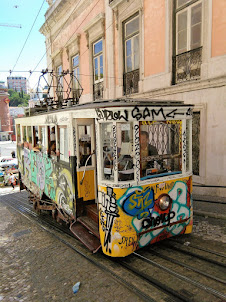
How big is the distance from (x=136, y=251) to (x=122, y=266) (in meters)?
0.52

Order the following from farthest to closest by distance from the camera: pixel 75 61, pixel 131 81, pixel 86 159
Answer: pixel 75 61
pixel 131 81
pixel 86 159

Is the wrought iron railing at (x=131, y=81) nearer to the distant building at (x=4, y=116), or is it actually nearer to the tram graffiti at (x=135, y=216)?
the tram graffiti at (x=135, y=216)

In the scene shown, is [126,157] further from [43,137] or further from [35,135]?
[35,135]

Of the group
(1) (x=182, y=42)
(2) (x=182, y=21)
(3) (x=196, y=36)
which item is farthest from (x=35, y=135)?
(2) (x=182, y=21)

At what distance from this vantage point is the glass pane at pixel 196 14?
7.74 metres

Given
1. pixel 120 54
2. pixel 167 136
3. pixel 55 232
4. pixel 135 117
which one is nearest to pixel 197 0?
pixel 120 54

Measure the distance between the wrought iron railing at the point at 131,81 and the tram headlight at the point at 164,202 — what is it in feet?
23.5

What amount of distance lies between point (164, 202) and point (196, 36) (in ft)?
20.6

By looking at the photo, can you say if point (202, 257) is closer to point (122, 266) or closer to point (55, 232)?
point (122, 266)

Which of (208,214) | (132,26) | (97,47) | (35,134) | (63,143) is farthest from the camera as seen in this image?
(97,47)

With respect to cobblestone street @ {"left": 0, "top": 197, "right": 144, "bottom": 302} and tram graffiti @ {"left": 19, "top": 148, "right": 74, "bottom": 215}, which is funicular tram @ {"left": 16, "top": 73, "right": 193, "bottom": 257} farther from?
cobblestone street @ {"left": 0, "top": 197, "right": 144, "bottom": 302}

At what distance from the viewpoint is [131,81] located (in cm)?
1093

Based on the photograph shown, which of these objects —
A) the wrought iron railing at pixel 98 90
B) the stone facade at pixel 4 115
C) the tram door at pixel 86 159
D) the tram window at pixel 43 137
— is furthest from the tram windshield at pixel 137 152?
the stone facade at pixel 4 115

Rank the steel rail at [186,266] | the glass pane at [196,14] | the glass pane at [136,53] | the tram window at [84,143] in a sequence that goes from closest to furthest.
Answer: the steel rail at [186,266] < the tram window at [84,143] < the glass pane at [196,14] < the glass pane at [136,53]
